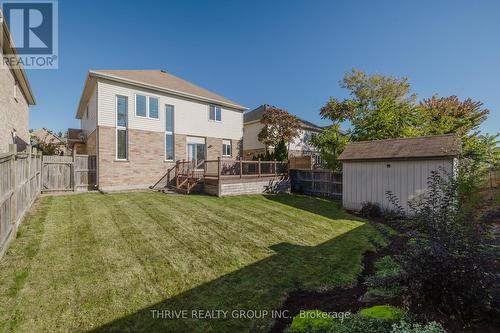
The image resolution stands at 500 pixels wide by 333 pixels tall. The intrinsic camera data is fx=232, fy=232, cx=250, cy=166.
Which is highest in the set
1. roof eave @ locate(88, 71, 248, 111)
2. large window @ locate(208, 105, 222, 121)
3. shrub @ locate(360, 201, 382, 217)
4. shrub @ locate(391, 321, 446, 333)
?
roof eave @ locate(88, 71, 248, 111)

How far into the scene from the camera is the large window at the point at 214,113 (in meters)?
17.3

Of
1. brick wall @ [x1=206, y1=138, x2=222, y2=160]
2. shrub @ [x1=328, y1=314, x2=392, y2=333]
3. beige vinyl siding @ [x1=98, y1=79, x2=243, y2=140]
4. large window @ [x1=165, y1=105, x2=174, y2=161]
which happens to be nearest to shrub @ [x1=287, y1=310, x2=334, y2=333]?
shrub @ [x1=328, y1=314, x2=392, y2=333]

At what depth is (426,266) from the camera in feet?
8.09

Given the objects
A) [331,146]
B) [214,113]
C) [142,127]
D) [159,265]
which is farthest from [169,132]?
[159,265]

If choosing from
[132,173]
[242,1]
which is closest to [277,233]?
[132,173]

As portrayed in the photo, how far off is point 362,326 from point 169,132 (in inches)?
583

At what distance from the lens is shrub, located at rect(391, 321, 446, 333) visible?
1952 millimetres

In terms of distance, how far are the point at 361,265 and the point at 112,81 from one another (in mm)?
14351

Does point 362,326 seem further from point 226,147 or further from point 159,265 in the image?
point 226,147

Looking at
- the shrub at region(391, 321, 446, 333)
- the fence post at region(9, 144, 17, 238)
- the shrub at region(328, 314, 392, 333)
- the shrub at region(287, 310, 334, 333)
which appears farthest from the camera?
the fence post at region(9, 144, 17, 238)

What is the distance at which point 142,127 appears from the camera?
544 inches

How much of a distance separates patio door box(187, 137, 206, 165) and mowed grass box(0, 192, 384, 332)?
816 cm

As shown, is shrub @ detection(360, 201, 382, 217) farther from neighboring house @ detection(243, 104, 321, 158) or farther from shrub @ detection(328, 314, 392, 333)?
neighboring house @ detection(243, 104, 321, 158)

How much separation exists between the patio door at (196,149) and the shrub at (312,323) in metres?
14.1
